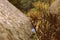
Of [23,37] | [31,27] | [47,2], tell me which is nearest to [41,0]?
[47,2]

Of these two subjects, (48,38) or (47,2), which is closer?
(48,38)

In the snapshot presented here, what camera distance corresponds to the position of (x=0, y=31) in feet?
9.50

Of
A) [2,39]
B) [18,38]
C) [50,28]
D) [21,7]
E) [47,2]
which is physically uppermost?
[21,7]

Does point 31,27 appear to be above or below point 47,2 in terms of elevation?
below

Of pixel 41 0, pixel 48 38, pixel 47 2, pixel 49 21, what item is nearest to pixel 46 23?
pixel 49 21

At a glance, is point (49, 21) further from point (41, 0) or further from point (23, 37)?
point (41, 0)

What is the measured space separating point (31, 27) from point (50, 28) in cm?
85

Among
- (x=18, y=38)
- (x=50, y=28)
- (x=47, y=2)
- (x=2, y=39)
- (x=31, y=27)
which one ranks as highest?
(x=47, y=2)

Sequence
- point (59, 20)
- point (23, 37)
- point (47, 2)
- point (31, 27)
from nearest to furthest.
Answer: point (23, 37) < point (59, 20) < point (31, 27) < point (47, 2)

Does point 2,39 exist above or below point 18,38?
below

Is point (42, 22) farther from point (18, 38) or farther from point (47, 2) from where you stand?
point (47, 2)

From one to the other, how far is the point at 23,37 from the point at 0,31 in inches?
33.3

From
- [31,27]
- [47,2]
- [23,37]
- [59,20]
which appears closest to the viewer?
[23,37]

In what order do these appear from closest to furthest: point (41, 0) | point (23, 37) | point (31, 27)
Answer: point (23, 37) < point (31, 27) < point (41, 0)
